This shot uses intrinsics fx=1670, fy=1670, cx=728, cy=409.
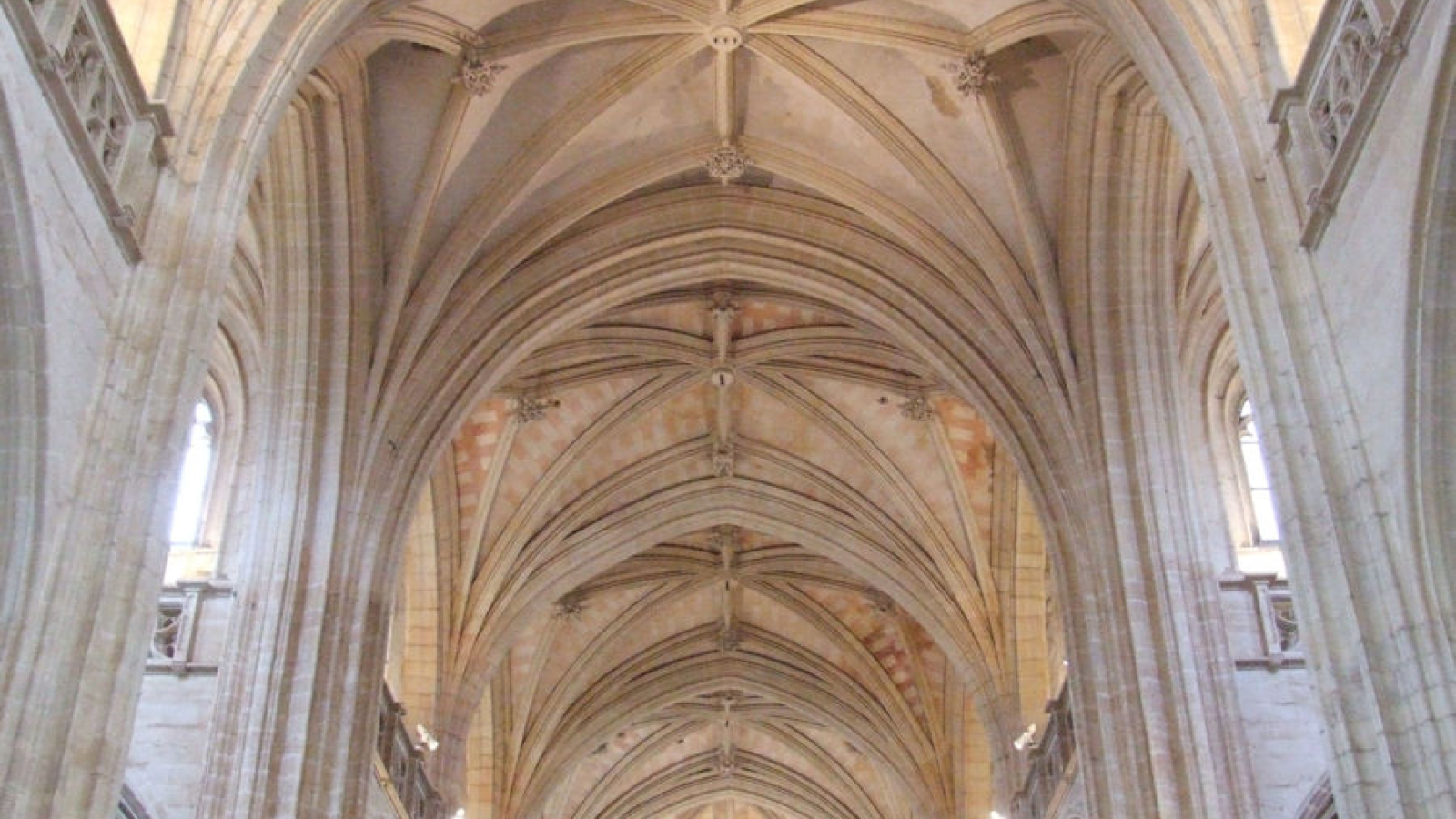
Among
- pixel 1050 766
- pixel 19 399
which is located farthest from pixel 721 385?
pixel 19 399

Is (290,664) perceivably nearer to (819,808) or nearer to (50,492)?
(50,492)

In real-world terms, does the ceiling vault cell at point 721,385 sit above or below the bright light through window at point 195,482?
above

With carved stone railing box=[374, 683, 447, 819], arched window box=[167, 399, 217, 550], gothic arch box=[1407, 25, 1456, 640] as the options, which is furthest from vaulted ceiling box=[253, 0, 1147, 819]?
gothic arch box=[1407, 25, 1456, 640]

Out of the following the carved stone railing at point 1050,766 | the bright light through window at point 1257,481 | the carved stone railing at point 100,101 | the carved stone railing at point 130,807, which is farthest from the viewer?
the carved stone railing at point 1050,766

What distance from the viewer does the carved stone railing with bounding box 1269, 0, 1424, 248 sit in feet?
27.0

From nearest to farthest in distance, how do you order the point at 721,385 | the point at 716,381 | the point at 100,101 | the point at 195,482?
1. the point at 100,101
2. the point at 195,482
3. the point at 716,381
4. the point at 721,385

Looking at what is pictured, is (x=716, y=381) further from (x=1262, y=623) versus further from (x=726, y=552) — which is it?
(x=1262, y=623)

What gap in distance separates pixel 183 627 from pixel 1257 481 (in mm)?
10698

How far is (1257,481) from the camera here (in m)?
17.2

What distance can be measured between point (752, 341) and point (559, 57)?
5.79 m

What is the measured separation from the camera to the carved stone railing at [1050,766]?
17.6 meters

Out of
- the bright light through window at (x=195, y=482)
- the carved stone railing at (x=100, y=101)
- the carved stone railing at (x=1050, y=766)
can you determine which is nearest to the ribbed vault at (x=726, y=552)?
the carved stone railing at (x=1050, y=766)

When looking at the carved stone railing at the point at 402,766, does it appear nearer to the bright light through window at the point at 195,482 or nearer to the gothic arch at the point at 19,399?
the bright light through window at the point at 195,482

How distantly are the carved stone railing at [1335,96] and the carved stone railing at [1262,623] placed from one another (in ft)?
22.0
